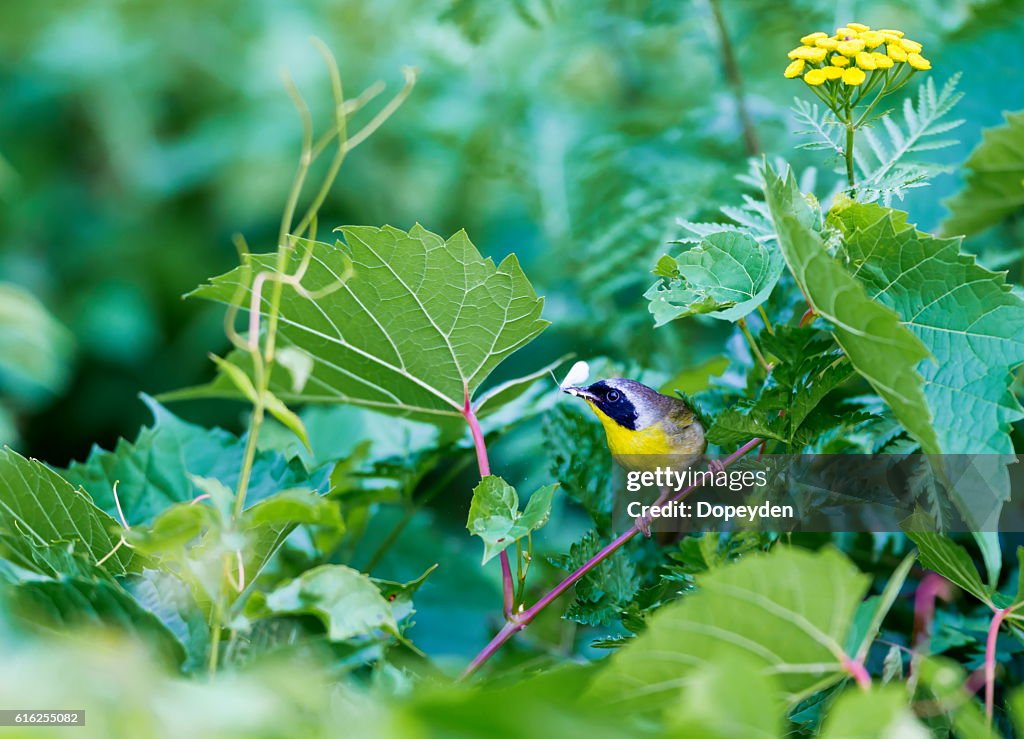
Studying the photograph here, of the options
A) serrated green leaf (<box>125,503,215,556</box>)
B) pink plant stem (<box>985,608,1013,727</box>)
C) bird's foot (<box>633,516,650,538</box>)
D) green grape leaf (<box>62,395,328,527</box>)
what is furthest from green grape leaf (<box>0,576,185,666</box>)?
pink plant stem (<box>985,608,1013,727</box>)

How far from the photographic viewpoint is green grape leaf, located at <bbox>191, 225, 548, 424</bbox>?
1.80 feet

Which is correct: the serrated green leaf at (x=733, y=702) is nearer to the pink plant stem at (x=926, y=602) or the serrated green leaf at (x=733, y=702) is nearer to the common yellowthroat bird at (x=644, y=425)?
the common yellowthroat bird at (x=644, y=425)

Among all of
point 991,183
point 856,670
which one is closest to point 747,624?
point 856,670

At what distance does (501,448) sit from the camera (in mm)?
1238

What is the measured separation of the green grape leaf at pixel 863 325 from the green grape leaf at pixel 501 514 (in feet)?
0.56

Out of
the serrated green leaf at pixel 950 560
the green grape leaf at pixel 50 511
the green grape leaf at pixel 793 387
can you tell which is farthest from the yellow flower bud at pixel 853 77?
the green grape leaf at pixel 50 511

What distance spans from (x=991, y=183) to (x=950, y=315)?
0.35 meters

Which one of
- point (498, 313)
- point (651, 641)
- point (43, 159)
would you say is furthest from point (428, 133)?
point (43, 159)

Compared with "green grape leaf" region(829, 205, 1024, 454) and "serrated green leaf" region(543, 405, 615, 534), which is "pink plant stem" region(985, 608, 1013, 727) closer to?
"green grape leaf" region(829, 205, 1024, 454)

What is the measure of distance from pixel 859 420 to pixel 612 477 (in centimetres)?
17

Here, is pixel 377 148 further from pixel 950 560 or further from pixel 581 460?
pixel 950 560

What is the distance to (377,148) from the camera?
235cm

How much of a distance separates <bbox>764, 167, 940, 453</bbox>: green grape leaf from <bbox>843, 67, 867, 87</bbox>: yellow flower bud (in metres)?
0.08

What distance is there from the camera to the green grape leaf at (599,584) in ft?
1.70
